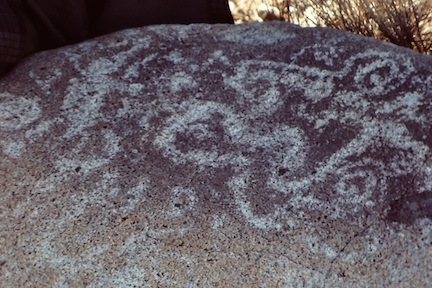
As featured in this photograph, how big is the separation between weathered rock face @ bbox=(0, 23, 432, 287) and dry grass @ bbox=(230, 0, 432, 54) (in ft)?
1.60

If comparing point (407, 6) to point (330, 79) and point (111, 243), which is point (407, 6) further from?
point (111, 243)

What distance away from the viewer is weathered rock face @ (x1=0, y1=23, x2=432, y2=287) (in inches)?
42.4

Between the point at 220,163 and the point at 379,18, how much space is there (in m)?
0.76

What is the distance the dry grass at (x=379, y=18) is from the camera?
1728mm

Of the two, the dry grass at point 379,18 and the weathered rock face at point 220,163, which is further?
the dry grass at point 379,18

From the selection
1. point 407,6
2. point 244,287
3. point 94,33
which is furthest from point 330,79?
point 407,6

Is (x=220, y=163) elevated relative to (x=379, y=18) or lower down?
lower down

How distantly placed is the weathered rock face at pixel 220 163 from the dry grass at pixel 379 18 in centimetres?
49

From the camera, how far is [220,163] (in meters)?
1.16

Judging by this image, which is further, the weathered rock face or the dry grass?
the dry grass

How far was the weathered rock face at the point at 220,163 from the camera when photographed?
1076 millimetres

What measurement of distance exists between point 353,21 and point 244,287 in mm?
952

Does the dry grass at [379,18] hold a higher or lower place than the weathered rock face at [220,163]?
higher

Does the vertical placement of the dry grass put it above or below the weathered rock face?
above
